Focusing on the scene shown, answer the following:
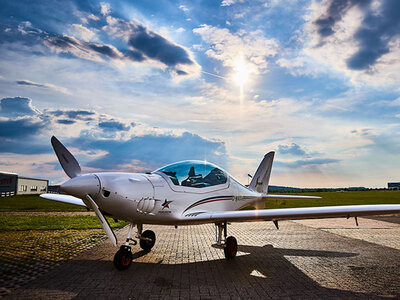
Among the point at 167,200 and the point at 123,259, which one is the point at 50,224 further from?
the point at 167,200

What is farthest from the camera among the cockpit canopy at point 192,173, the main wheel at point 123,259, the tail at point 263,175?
the tail at point 263,175

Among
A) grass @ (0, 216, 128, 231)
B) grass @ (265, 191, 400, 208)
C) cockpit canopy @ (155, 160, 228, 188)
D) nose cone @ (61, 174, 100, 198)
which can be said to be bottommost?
grass @ (0, 216, 128, 231)

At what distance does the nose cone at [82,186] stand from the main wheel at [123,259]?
1520mm

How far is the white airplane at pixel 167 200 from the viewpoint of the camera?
23.0ft

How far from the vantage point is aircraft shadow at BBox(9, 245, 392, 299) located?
5.66 metres

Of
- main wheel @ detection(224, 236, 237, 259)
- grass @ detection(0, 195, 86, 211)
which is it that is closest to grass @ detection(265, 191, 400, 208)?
grass @ detection(0, 195, 86, 211)

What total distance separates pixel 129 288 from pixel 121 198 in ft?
6.54

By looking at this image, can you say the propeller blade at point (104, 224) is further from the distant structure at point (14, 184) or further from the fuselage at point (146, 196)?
the distant structure at point (14, 184)

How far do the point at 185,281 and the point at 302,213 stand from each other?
124 inches

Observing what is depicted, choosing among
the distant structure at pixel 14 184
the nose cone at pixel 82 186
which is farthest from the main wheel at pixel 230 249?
the distant structure at pixel 14 184

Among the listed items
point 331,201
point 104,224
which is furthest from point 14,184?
point 104,224

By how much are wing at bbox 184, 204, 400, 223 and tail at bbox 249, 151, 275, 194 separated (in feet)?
15.7

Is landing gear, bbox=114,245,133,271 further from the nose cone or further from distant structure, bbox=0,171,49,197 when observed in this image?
distant structure, bbox=0,171,49,197

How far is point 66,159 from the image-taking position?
783cm
